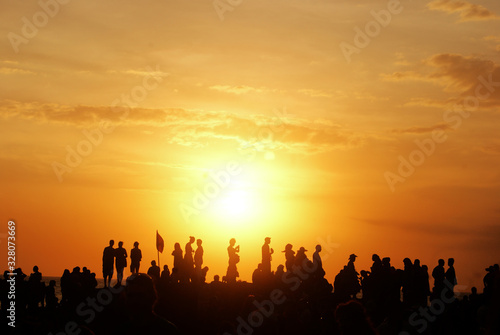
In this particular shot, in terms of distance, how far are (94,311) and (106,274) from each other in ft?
13.2

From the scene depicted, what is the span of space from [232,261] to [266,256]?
276cm

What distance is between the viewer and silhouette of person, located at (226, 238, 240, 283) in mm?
34406

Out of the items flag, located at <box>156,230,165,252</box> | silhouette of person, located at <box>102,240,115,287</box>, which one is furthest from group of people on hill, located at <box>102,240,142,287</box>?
flag, located at <box>156,230,165,252</box>

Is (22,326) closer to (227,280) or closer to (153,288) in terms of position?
(153,288)

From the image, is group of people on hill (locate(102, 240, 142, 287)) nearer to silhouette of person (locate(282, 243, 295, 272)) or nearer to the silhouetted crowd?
the silhouetted crowd

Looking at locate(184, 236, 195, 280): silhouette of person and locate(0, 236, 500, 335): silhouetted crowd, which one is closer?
locate(0, 236, 500, 335): silhouetted crowd

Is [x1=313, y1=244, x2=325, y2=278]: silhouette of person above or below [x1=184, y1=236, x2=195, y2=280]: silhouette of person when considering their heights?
below

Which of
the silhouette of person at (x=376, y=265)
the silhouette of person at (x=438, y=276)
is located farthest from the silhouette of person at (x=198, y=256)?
the silhouette of person at (x=438, y=276)

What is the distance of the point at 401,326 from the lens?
13.4 metres

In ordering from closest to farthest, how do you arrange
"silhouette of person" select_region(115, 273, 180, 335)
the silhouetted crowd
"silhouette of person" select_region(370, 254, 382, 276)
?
"silhouette of person" select_region(115, 273, 180, 335) → the silhouetted crowd → "silhouette of person" select_region(370, 254, 382, 276)

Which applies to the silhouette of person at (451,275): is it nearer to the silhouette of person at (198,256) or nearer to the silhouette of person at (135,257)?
the silhouette of person at (198,256)

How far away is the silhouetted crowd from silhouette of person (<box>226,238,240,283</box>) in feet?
0.17

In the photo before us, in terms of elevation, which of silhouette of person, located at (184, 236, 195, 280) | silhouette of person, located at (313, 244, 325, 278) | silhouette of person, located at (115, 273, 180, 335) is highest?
silhouette of person, located at (184, 236, 195, 280)

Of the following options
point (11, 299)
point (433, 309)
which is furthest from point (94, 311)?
point (433, 309)
